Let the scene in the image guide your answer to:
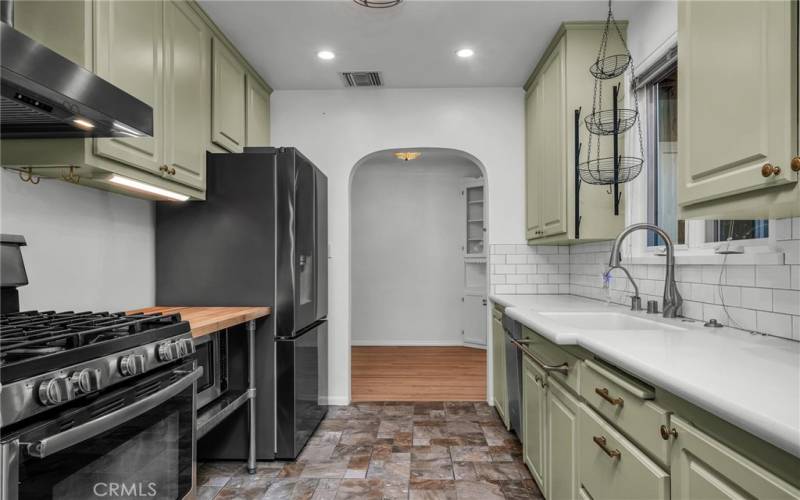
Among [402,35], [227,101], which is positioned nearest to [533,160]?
[402,35]

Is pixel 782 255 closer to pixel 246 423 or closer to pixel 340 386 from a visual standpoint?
pixel 246 423

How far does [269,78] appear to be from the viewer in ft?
11.1

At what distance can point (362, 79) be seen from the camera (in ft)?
11.1

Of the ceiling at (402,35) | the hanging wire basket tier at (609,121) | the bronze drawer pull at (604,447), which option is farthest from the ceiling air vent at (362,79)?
the bronze drawer pull at (604,447)

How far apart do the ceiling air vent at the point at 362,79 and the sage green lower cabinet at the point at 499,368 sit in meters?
1.95

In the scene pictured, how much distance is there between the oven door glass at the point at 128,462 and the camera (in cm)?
102

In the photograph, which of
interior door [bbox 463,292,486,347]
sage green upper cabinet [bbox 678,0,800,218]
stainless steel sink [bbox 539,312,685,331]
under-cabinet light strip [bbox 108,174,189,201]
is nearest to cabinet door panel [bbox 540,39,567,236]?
stainless steel sink [bbox 539,312,685,331]

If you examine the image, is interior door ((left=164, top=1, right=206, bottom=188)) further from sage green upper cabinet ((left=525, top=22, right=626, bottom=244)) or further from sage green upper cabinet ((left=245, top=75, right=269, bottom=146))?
sage green upper cabinet ((left=525, top=22, right=626, bottom=244))

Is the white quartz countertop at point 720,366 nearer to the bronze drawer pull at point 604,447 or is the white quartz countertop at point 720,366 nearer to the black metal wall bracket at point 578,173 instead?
the bronze drawer pull at point 604,447

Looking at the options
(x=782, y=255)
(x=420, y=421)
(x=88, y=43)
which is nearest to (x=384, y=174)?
(x=420, y=421)

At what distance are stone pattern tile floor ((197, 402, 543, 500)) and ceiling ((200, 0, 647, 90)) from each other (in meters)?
2.51

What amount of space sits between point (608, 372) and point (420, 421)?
210 cm

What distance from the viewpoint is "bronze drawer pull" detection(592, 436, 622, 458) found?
1255mm

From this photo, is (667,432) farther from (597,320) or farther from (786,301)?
(597,320)
